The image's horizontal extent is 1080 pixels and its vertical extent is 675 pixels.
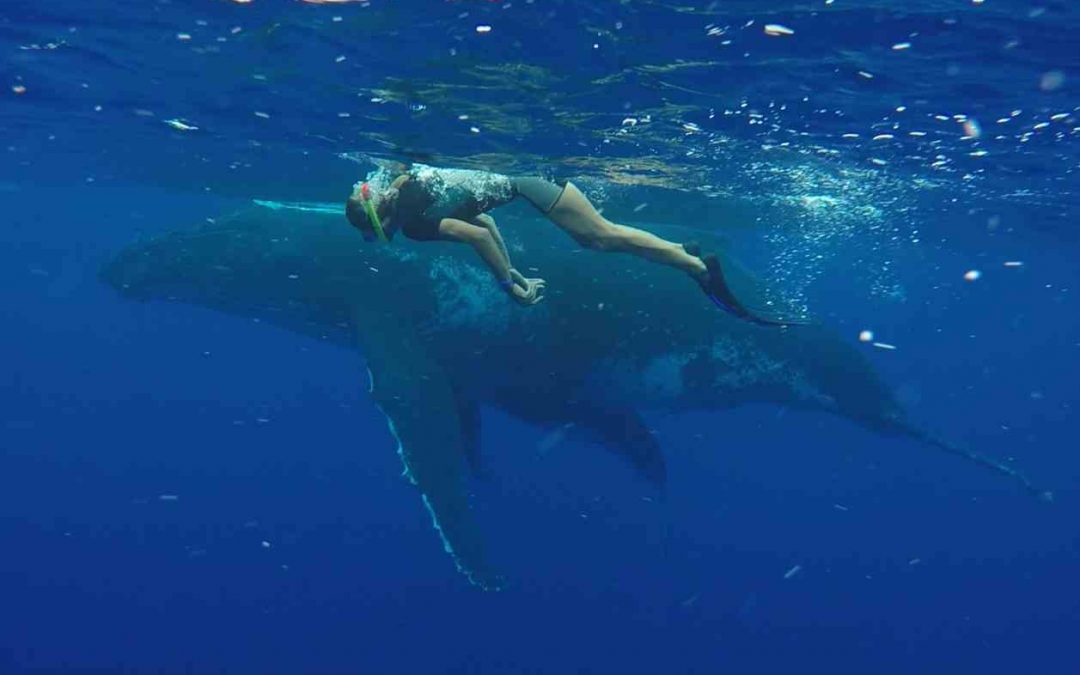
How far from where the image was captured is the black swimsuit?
282 inches

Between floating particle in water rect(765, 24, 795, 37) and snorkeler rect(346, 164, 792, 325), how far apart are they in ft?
11.3

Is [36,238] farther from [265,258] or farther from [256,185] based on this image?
[265,258]

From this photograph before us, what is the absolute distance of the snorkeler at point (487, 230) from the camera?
7.15 m

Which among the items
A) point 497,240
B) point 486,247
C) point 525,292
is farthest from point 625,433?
point 486,247

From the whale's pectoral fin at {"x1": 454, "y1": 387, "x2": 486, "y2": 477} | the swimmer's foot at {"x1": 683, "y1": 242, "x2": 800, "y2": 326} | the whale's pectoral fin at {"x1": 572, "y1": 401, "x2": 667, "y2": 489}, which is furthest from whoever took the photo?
the whale's pectoral fin at {"x1": 572, "y1": 401, "x2": 667, "y2": 489}

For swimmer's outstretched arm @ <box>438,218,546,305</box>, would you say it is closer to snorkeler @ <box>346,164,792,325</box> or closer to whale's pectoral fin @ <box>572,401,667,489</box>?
snorkeler @ <box>346,164,792,325</box>

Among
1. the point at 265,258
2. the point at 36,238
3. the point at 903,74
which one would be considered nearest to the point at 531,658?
the point at 265,258

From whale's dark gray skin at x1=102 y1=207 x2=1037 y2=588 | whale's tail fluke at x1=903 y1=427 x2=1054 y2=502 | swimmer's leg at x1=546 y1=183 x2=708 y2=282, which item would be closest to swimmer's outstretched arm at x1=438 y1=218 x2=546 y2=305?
swimmer's leg at x1=546 y1=183 x2=708 y2=282

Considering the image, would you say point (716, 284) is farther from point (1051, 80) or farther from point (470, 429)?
point (470, 429)

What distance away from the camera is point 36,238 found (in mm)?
92000

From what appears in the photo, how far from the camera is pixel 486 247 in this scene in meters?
7.33

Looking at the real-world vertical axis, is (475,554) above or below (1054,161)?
below

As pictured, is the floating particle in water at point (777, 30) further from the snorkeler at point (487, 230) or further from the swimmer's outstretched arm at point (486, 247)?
the swimmer's outstretched arm at point (486, 247)

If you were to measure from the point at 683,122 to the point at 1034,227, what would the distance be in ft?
60.0
